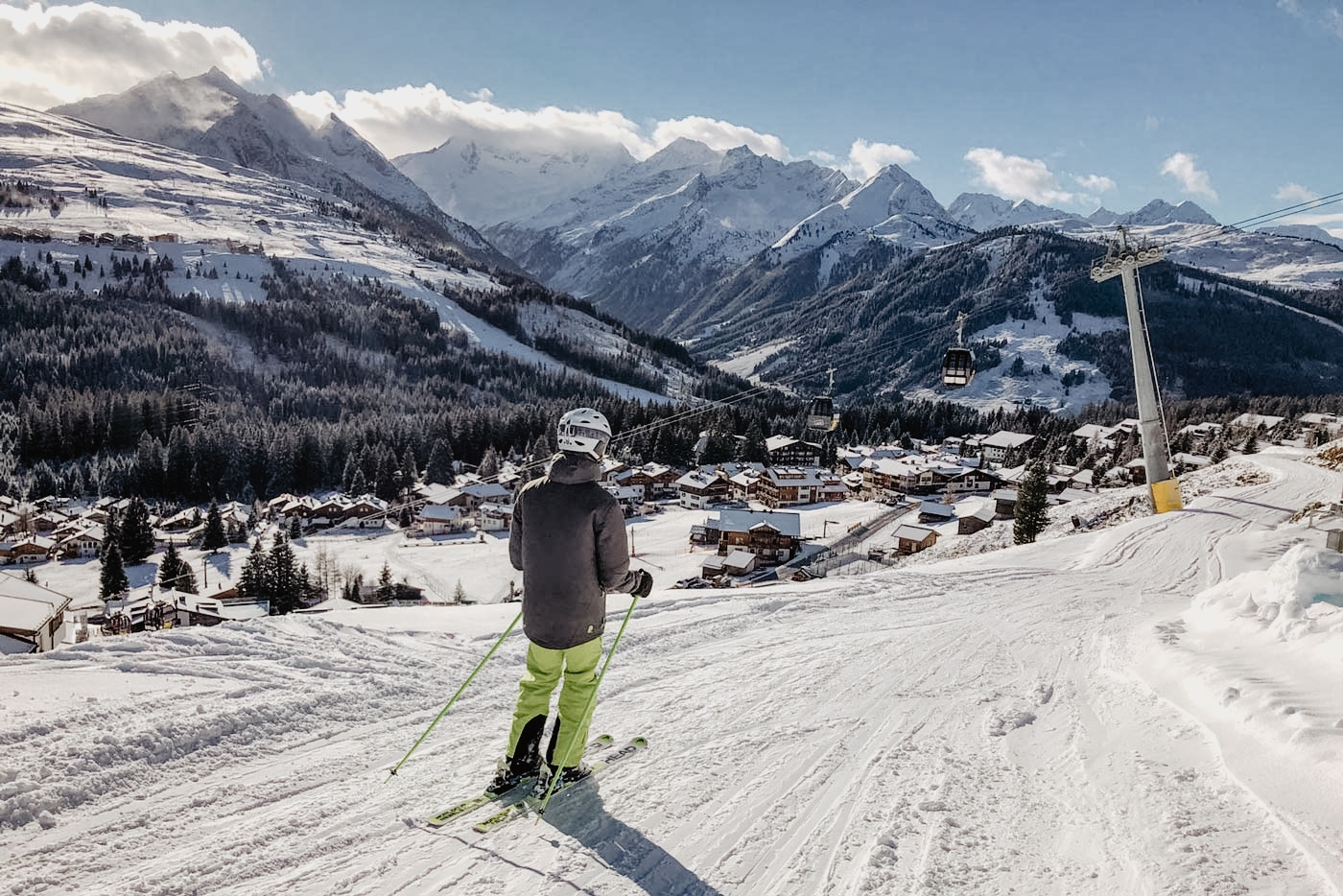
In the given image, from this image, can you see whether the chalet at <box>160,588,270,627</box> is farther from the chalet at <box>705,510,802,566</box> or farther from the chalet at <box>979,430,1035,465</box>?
the chalet at <box>979,430,1035,465</box>

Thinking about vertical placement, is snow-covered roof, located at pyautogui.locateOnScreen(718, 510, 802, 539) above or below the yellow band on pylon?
below

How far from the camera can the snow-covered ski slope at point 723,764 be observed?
11.5 ft

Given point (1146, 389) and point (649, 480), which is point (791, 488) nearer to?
point (649, 480)

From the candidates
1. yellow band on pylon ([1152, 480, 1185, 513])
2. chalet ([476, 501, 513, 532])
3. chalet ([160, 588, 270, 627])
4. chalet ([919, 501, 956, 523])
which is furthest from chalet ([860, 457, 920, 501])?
chalet ([160, 588, 270, 627])

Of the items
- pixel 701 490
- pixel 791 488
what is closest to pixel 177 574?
pixel 701 490

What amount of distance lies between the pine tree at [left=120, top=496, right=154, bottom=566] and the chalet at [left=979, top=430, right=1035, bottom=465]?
9285 cm

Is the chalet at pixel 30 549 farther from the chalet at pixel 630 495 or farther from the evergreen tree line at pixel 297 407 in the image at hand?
the chalet at pixel 630 495

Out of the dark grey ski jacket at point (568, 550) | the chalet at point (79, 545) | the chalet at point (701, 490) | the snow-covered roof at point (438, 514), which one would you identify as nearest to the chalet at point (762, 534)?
the chalet at point (701, 490)

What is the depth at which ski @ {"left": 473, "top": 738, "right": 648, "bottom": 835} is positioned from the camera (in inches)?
157

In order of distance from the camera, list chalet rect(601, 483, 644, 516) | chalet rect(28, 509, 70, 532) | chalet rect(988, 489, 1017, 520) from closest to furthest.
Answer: chalet rect(988, 489, 1017, 520) < chalet rect(28, 509, 70, 532) < chalet rect(601, 483, 644, 516)

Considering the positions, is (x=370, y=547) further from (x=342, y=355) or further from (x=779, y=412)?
(x=342, y=355)

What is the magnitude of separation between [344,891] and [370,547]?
5740 cm

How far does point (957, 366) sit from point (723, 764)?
19.0 metres

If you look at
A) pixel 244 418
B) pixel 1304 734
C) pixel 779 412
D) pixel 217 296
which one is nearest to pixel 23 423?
pixel 244 418
